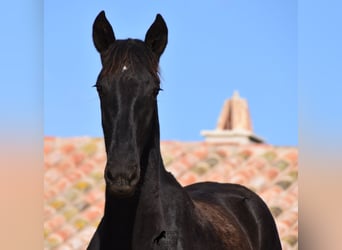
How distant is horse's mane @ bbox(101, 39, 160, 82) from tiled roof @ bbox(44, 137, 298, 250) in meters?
3.91

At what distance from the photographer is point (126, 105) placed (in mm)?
2996

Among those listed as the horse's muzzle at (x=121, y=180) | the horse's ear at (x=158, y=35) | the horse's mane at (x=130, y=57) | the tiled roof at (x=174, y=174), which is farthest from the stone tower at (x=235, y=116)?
the horse's muzzle at (x=121, y=180)

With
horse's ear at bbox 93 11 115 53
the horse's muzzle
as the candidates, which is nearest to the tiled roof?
horse's ear at bbox 93 11 115 53

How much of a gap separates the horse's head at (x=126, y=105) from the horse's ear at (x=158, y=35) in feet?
0.15

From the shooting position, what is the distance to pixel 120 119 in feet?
9.73

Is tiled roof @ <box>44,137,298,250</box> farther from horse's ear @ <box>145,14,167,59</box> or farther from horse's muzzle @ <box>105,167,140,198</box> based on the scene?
horse's muzzle @ <box>105,167,140,198</box>

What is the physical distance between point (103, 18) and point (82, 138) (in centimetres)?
525

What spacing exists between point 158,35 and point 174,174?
15.0 ft

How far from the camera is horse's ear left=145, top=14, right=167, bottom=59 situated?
3.39 meters

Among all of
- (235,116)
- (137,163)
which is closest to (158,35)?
(137,163)

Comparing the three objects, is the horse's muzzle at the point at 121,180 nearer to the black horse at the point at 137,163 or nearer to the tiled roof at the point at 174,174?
the black horse at the point at 137,163

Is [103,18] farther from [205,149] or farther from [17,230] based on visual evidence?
[205,149]

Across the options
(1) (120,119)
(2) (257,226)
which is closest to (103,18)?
(1) (120,119)

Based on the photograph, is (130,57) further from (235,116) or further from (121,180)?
(235,116)
